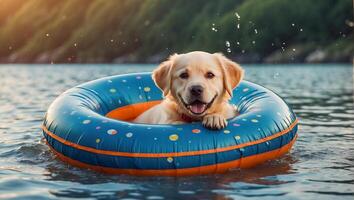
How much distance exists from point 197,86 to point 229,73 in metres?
0.93

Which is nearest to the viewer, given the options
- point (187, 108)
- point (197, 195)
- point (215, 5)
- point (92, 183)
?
point (197, 195)

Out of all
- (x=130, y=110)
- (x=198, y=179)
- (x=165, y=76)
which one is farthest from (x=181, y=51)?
(x=198, y=179)

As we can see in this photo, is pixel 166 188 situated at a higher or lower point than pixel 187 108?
lower

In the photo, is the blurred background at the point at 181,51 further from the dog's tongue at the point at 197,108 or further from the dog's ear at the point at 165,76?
the dog's ear at the point at 165,76

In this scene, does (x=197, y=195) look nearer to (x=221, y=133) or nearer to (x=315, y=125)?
(x=221, y=133)

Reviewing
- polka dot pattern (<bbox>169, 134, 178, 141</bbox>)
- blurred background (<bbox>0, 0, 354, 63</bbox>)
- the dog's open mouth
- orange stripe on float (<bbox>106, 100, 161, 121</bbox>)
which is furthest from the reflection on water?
→ blurred background (<bbox>0, 0, 354, 63</bbox>)

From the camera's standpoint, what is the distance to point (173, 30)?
12325 cm

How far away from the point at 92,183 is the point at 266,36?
301 ft

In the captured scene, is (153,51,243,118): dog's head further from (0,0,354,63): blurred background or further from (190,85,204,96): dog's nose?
(0,0,354,63): blurred background

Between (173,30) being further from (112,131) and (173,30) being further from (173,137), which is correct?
(173,137)

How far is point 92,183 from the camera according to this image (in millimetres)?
7059

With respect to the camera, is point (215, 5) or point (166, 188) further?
point (215, 5)

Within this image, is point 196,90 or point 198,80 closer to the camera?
point 196,90

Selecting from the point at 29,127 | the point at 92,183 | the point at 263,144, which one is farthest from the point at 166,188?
the point at 29,127
